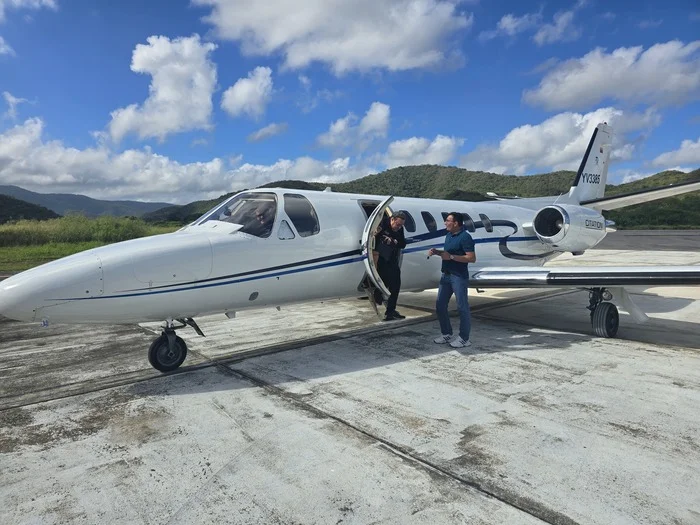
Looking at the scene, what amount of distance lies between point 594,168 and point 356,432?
526 inches

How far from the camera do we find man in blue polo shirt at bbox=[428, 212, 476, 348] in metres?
6.70

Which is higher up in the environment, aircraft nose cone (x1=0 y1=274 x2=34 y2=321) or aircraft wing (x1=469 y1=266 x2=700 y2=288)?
aircraft nose cone (x1=0 y1=274 x2=34 y2=321)

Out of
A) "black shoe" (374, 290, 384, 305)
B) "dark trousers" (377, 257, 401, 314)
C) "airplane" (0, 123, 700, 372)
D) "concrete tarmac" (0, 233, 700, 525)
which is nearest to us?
"concrete tarmac" (0, 233, 700, 525)

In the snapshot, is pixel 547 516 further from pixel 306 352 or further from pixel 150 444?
pixel 306 352

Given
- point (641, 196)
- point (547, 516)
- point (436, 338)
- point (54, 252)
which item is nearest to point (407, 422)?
point (547, 516)

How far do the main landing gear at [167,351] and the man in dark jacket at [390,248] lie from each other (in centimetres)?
322

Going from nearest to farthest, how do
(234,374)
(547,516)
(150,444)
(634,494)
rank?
1. (547,516)
2. (634,494)
3. (150,444)
4. (234,374)

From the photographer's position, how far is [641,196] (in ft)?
36.3

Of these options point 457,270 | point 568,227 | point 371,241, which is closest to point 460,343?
point 457,270

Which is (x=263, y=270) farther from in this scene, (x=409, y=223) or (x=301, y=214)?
(x=409, y=223)

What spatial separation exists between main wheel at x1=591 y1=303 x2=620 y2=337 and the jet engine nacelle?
3.31m

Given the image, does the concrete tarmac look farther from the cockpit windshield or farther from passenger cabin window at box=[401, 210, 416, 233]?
passenger cabin window at box=[401, 210, 416, 233]

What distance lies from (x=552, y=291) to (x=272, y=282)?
32.0 feet

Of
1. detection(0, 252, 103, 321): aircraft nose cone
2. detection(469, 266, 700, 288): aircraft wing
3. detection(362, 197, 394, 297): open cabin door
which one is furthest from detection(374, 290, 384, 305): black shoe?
detection(0, 252, 103, 321): aircraft nose cone
